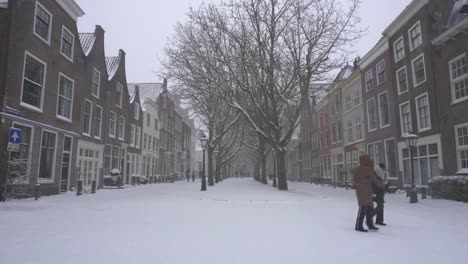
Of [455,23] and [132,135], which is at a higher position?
[455,23]

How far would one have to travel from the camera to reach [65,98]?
64.9 feet

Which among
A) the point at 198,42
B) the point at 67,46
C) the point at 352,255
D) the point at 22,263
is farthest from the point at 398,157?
the point at 22,263

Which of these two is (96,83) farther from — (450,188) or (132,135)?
(450,188)

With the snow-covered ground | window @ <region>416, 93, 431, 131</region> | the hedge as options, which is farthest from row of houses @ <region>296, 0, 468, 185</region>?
the snow-covered ground

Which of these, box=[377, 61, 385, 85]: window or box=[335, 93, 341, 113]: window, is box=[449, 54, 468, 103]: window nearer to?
box=[377, 61, 385, 85]: window

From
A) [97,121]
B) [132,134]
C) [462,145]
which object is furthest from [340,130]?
[97,121]

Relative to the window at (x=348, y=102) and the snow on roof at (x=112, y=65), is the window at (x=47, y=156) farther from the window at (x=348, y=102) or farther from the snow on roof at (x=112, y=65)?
the window at (x=348, y=102)

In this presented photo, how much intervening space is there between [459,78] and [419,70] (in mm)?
4253

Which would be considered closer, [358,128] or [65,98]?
[65,98]

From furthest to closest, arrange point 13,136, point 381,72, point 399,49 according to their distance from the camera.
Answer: point 381,72, point 399,49, point 13,136

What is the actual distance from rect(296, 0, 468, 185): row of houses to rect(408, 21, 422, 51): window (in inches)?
2.4

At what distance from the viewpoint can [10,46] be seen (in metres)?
14.7

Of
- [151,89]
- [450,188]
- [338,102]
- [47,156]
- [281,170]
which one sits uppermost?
[151,89]

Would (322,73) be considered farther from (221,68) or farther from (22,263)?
(22,263)
